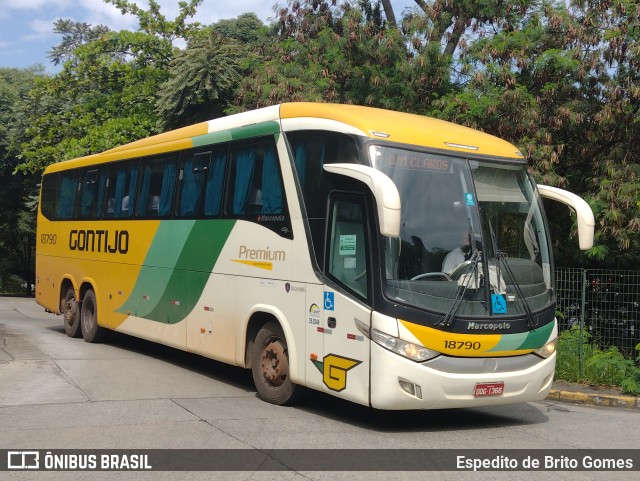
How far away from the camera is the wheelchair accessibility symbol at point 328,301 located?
8.77 meters

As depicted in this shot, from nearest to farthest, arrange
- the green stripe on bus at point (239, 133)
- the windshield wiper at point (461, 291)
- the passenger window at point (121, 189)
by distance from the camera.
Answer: the windshield wiper at point (461, 291) < the green stripe on bus at point (239, 133) < the passenger window at point (121, 189)

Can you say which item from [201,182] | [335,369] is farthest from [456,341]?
[201,182]

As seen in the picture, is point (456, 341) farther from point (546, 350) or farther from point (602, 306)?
point (602, 306)

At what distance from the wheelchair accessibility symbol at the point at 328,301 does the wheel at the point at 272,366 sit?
999 millimetres

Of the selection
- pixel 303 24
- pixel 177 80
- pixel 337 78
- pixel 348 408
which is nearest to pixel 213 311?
pixel 348 408

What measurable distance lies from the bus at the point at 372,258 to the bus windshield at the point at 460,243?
0.01 m

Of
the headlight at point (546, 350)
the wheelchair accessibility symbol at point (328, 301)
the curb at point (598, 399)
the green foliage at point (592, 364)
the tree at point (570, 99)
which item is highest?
the tree at point (570, 99)

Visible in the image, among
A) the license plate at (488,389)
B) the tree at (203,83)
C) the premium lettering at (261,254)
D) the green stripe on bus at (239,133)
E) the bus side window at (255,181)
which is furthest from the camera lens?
the tree at (203,83)

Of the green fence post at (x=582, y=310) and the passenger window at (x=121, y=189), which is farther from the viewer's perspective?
the passenger window at (x=121, y=189)

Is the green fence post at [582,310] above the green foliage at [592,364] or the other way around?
above

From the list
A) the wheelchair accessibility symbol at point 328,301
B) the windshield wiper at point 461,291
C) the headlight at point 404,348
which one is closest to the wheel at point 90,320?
the wheelchair accessibility symbol at point 328,301

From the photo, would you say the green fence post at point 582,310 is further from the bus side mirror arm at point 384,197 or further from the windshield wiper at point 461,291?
the bus side mirror arm at point 384,197

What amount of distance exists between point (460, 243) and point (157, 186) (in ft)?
20.6

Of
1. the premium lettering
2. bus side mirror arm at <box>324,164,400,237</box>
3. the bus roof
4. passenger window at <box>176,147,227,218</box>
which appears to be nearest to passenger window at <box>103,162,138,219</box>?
passenger window at <box>176,147,227,218</box>
